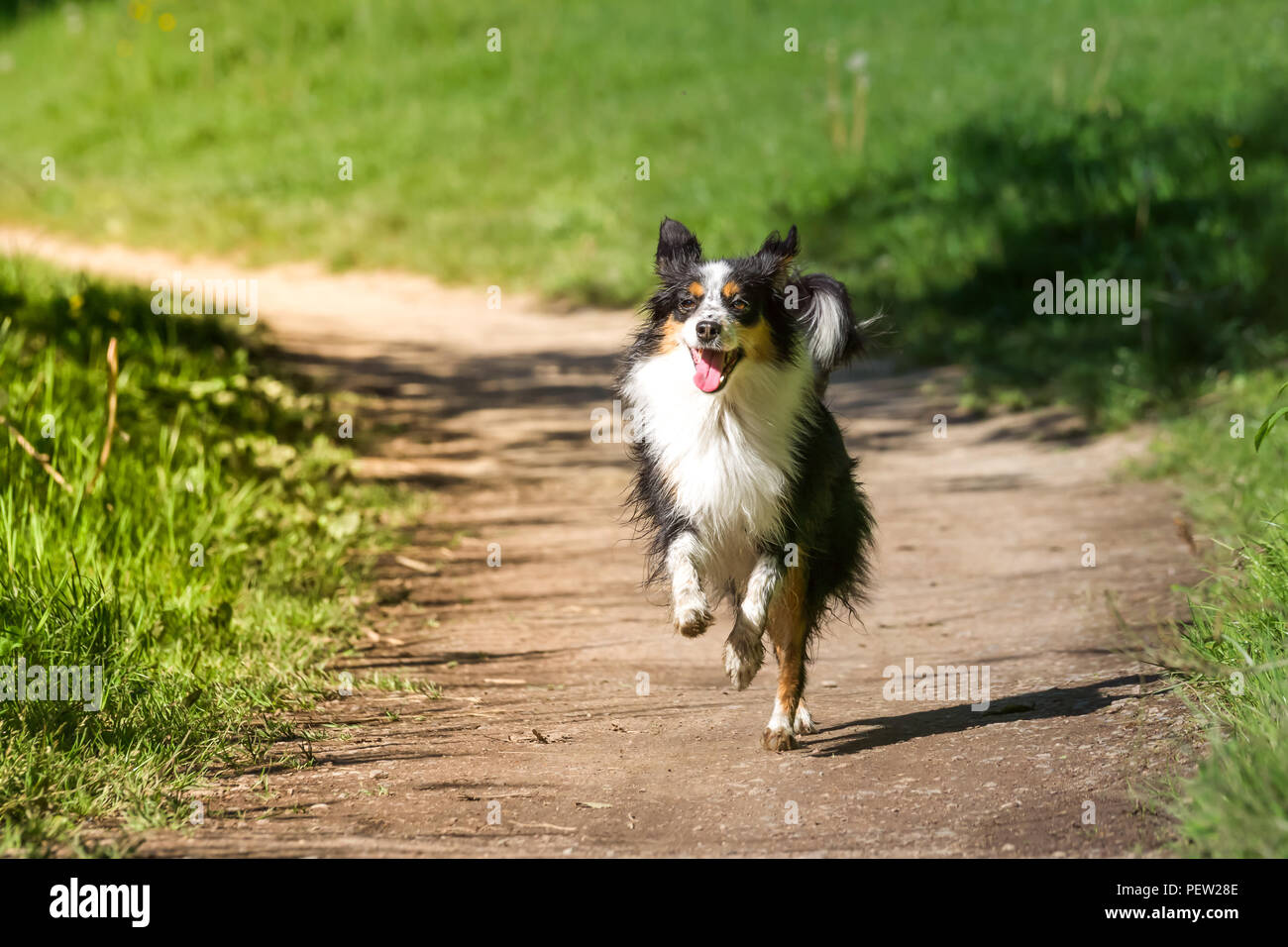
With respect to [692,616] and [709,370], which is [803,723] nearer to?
[692,616]

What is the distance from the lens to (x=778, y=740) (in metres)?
4.33

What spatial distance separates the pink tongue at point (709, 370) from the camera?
14.1 feet

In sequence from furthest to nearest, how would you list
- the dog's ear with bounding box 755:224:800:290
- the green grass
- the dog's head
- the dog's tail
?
1. the green grass
2. the dog's tail
3. the dog's ear with bounding box 755:224:800:290
4. the dog's head

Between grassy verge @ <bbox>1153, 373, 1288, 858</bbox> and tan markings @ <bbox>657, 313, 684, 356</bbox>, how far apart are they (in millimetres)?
1965

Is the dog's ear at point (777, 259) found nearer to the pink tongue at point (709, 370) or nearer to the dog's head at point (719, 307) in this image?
the dog's head at point (719, 307)

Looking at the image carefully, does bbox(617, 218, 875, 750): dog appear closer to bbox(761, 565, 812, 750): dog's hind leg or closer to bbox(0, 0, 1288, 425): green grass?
bbox(761, 565, 812, 750): dog's hind leg

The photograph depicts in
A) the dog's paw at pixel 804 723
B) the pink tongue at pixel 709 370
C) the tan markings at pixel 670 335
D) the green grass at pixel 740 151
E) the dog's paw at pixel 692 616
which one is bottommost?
the dog's paw at pixel 804 723

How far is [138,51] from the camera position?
921 inches

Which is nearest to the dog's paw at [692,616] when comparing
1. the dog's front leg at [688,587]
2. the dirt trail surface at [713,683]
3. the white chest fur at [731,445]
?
the dog's front leg at [688,587]

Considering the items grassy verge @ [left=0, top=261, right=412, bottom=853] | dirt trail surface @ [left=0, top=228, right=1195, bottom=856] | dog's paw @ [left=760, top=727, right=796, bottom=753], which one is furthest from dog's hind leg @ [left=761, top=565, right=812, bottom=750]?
grassy verge @ [left=0, top=261, right=412, bottom=853]

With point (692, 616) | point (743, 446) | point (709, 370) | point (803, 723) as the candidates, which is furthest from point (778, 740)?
point (709, 370)

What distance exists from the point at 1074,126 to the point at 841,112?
371 centimetres

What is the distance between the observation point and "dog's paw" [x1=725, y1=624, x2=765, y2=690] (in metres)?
4.34

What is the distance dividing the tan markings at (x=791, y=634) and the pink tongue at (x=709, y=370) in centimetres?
67
